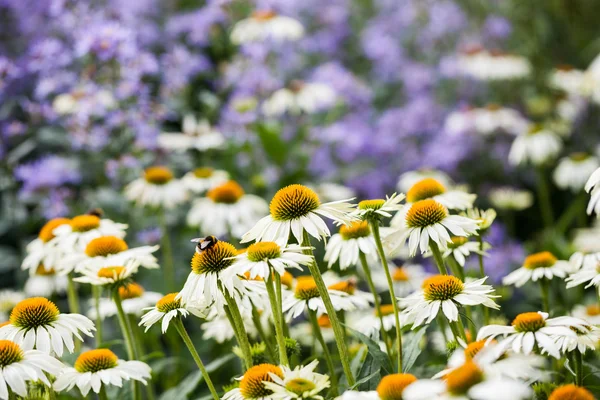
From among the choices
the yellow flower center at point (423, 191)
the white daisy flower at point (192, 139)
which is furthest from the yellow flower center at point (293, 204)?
the white daisy flower at point (192, 139)

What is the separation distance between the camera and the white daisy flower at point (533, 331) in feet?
4.08

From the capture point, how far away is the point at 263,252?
1.40 metres

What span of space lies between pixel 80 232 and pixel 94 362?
2.18 ft

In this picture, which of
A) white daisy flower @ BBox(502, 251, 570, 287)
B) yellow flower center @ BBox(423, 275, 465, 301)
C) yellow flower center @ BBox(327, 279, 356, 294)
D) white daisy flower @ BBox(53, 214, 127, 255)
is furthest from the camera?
white daisy flower @ BBox(53, 214, 127, 255)

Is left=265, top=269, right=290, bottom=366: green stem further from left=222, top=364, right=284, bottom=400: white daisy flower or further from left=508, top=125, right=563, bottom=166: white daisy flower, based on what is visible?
left=508, top=125, right=563, bottom=166: white daisy flower

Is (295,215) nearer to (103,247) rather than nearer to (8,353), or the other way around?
(8,353)

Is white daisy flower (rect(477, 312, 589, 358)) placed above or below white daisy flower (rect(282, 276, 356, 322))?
below

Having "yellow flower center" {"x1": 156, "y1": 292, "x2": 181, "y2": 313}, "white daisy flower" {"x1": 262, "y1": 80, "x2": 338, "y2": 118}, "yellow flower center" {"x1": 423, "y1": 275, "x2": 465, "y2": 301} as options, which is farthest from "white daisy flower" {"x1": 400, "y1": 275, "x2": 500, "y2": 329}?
"white daisy flower" {"x1": 262, "y1": 80, "x2": 338, "y2": 118}

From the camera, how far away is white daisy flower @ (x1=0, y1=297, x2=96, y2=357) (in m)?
1.49

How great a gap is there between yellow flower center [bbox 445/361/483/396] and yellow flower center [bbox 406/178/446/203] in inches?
35.0

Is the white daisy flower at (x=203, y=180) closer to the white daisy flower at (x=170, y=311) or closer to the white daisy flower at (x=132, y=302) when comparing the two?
the white daisy flower at (x=132, y=302)

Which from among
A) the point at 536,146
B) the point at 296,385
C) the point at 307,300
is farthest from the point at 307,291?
the point at 536,146

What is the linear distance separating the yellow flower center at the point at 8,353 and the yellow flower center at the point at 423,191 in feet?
3.41

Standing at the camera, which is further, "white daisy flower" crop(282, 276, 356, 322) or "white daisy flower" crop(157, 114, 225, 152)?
"white daisy flower" crop(157, 114, 225, 152)
